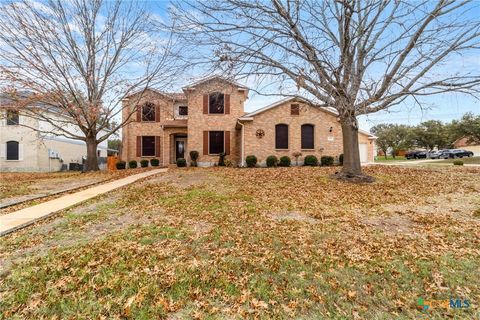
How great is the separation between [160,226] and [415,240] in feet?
16.0

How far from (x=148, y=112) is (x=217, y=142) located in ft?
22.8

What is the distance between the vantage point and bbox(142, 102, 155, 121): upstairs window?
21922mm

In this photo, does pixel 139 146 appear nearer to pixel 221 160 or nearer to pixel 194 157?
pixel 194 157

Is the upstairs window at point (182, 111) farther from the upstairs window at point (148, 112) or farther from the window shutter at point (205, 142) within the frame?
the window shutter at point (205, 142)

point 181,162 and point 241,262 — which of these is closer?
point 241,262

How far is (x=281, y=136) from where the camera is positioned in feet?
61.8

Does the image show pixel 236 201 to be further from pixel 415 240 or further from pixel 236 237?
pixel 415 240

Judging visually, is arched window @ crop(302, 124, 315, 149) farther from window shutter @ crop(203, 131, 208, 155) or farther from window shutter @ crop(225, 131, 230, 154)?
window shutter @ crop(203, 131, 208, 155)

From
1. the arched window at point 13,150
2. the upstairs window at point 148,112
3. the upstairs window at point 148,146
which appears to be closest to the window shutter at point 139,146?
the upstairs window at point 148,146

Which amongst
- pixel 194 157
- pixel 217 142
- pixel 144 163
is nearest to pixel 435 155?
pixel 217 142

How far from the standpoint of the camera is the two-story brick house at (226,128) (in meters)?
18.5

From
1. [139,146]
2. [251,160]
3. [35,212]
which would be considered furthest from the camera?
[139,146]

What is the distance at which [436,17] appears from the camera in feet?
26.1

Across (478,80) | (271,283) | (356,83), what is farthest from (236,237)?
(478,80)
